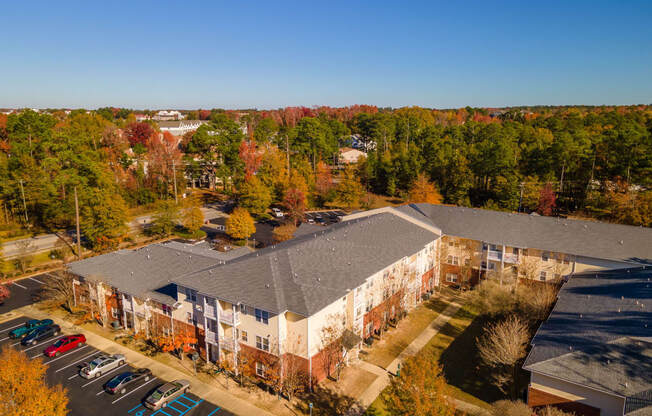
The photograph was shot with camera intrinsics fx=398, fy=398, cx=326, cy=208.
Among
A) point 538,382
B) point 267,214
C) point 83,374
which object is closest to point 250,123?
point 267,214

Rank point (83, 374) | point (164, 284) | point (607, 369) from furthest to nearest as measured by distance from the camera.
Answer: point (164, 284)
point (83, 374)
point (607, 369)

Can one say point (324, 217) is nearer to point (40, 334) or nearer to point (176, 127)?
point (40, 334)

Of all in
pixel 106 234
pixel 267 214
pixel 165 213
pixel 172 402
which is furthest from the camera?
pixel 267 214

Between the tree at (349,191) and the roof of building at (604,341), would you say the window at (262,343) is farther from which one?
the tree at (349,191)

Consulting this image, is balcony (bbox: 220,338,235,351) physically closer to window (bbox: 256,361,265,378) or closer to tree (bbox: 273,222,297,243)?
window (bbox: 256,361,265,378)

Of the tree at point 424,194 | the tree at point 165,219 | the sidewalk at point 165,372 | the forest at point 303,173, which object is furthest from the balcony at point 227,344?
the tree at point 424,194

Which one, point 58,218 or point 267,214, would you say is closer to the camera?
point 58,218

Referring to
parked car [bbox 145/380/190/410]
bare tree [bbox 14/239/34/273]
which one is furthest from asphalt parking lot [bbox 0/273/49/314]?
parked car [bbox 145/380/190/410]

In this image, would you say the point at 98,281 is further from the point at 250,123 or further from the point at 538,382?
the point at 250,123
